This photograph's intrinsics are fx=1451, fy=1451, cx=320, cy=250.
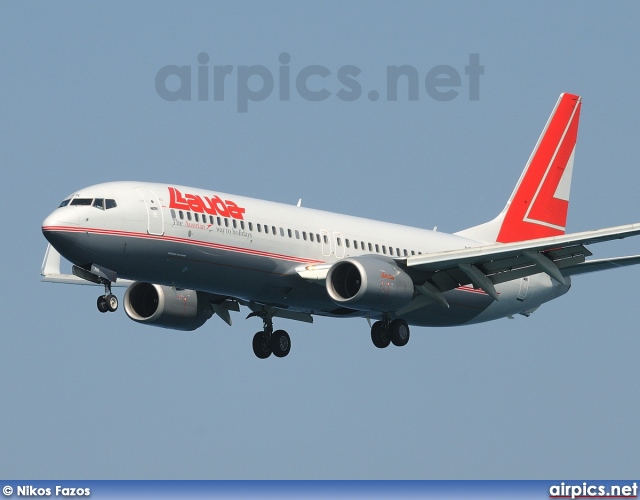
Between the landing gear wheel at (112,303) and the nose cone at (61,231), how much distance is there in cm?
237

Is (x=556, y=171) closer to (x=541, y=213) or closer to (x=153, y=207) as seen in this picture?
(x=541, y=213)

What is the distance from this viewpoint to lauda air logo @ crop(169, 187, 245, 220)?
164 feet

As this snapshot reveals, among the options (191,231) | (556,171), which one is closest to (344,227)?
(191,231)

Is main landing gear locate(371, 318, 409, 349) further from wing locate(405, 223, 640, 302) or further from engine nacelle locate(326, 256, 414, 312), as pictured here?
engine nacelle locate(326, 256, 414, 312)

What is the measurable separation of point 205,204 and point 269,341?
9267 mm

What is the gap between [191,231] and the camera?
1962 inches

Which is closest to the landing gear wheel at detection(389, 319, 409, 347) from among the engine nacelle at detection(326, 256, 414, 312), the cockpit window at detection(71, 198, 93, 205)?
the engine nacelle at detection(326, 256, 414, 312)

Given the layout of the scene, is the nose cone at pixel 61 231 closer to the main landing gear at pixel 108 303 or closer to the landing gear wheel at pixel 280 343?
the main landing gear at pixel 108 303

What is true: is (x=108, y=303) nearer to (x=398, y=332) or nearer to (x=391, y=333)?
(x=391, y=333)

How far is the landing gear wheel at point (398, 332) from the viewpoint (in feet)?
182

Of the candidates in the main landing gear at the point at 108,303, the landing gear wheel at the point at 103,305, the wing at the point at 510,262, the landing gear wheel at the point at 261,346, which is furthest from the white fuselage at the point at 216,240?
the landing gear wheel at the point at 261,346

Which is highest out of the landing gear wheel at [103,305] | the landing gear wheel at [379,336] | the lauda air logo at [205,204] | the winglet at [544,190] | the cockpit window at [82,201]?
the winglet at [544,190]

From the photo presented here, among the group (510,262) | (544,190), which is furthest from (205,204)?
(544,190)

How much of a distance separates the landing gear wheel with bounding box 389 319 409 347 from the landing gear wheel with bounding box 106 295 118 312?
11.5m
